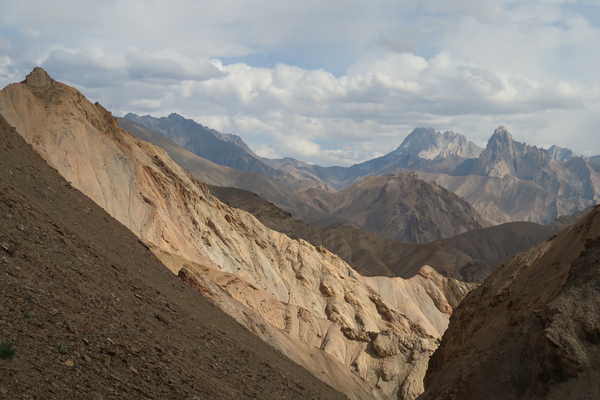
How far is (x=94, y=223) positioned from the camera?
80.5 ft

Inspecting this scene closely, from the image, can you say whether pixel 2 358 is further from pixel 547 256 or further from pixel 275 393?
pixel 547 256

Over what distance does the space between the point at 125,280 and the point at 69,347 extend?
770cm

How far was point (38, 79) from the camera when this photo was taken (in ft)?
151

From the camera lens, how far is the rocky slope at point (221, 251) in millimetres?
38062

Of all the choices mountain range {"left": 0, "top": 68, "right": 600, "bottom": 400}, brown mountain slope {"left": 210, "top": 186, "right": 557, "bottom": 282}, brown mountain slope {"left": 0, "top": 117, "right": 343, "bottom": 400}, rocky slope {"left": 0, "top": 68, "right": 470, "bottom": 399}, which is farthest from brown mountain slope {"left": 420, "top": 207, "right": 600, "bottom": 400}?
brown mountain slope {"left": 210, "top": 186, "right": 557, "bottom": 282}

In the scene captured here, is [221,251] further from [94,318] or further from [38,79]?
[94,318]

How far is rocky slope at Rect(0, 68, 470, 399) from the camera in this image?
3806 centimetres

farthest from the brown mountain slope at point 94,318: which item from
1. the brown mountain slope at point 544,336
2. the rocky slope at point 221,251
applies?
the rocky slope at point 221,251

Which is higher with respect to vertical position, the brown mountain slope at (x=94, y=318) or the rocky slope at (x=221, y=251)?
the rocky slope at (x=221, y=251)

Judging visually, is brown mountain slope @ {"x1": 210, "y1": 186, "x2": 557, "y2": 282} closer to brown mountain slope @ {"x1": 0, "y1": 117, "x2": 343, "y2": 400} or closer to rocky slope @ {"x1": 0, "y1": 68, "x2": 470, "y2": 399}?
rocky slope @ {"x1": 0, "y1": 68, "x2": 470, "y2": 399}

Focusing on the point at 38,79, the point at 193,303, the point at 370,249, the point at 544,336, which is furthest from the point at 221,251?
the point at 370,249

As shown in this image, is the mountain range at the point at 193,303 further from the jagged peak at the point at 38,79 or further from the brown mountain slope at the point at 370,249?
the brown mountain slope at the point at 370,249

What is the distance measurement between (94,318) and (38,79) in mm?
35769

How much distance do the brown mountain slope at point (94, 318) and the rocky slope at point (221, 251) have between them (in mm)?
7955
